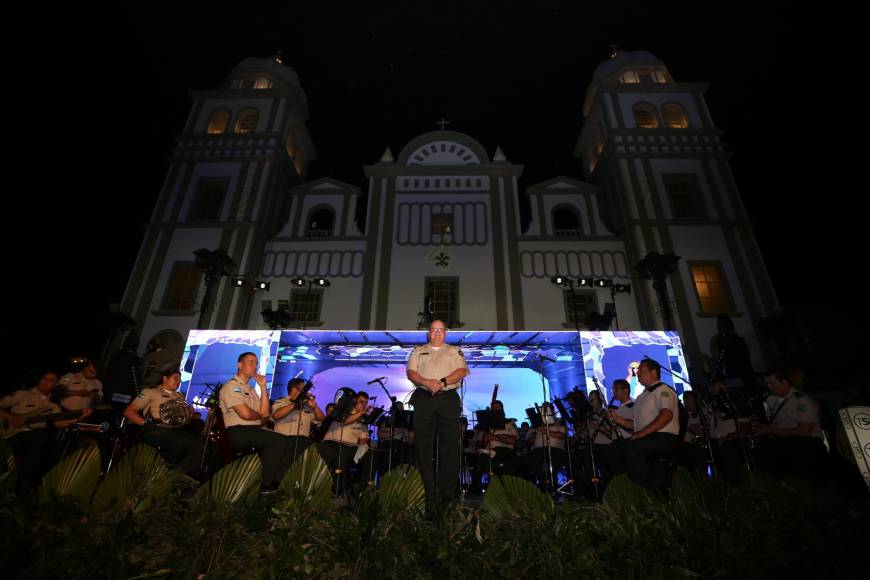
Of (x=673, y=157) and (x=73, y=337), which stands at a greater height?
(x=673, y=157)

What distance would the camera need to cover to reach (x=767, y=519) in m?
1.89

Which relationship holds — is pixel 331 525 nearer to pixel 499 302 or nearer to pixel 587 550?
pixel 587 550

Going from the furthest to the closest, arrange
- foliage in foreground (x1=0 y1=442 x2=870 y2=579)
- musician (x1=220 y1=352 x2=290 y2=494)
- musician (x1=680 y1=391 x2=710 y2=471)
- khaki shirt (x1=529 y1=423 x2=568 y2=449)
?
khaki shirt (x1=529 y1=423 x2=568 y2=449) → musician (x1=680 y1=391 x2=710 y2=471) → musician (x1=220 y1=352 x2=290 y2=494) → foliage in foreground (x1=0 y1=442 x2=870 y2=579)

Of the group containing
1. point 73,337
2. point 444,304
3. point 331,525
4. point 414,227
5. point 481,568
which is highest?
point 414,227

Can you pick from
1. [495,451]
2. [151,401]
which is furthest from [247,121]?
[495,451]

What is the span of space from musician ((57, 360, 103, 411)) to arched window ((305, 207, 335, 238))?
10768 millimetres

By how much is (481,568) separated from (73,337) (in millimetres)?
17026

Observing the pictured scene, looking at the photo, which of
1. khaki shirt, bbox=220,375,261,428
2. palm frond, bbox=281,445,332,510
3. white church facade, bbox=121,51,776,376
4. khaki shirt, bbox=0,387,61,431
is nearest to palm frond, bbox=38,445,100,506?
palm frond, bbox=281,445,332,510

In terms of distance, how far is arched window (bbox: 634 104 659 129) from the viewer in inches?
715

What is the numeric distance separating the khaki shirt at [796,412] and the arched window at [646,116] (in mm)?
16085

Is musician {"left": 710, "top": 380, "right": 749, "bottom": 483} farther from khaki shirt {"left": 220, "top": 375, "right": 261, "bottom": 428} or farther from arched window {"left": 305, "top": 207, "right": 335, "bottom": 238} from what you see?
arched window {"left": 305, "top": 207, "right": 335, "bottom": 238}

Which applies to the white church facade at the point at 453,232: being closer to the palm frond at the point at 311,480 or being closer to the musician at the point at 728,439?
the musician at the point at 728,439

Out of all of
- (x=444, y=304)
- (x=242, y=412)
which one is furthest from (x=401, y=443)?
(x=444, y=304)

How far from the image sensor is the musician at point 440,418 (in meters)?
3.52
